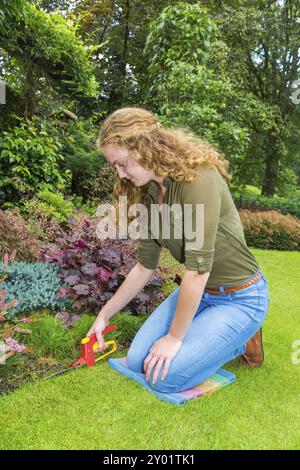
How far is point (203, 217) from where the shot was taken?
239cm

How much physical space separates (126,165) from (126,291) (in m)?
0.85

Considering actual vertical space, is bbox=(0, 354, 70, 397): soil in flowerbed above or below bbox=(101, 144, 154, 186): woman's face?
below

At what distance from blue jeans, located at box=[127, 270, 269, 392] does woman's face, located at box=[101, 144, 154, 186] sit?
83cm

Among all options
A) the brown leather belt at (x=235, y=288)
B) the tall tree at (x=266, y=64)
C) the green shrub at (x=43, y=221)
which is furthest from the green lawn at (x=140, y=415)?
the tall tree at (x=266, y=64)

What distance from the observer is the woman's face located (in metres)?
2.43

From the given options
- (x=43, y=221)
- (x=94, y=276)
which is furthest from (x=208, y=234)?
(x=43, y=221)

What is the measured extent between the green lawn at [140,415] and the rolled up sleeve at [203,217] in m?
0.82

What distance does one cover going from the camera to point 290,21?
15414 mm

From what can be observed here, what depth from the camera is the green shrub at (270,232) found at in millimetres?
9719

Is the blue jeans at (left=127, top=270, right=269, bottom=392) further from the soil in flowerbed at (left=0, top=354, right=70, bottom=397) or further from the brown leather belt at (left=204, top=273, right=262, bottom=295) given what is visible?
the soil in flowerbed at (left=0, top=354, right=70, bottom=397)

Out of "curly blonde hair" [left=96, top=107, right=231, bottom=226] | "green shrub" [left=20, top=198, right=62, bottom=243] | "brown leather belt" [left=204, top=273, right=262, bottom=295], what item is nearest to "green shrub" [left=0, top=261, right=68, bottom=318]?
"green shrub" [left=20, top=198, right=62, bottom=243]

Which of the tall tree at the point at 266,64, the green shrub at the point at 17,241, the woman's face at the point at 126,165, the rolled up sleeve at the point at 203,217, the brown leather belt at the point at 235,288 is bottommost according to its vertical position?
the green shrub at the point at 17,241

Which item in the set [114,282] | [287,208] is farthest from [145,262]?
[287,208]

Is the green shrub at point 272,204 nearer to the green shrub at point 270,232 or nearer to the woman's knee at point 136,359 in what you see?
the green shrub at point 270,232
